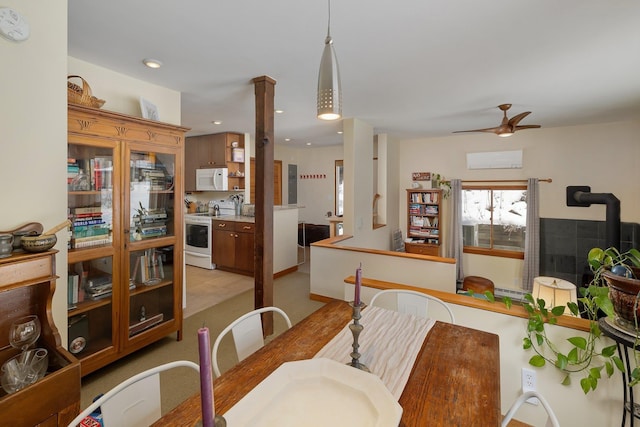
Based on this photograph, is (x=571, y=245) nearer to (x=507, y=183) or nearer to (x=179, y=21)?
(x=507, y=183)

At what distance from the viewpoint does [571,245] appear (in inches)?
191

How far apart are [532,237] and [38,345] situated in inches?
241

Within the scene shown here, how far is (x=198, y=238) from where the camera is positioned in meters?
5.33

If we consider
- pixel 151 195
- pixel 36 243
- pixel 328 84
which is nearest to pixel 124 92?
pixel 151 195

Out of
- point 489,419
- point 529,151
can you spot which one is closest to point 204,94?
point 489,419

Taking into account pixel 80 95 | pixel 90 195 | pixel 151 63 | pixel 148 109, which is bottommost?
pixel 90 195

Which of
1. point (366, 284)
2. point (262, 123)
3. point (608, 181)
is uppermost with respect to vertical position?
point (262, 123)

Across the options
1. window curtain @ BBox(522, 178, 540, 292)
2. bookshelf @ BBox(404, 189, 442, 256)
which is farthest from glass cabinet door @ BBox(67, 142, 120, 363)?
window curtain @ BBox(522, 178, 540, 292)

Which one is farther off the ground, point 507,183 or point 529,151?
point 529,151

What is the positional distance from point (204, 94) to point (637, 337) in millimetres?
3683

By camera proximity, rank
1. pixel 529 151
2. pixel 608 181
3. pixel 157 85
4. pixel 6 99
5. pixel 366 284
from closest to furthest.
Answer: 1. pixel 6 99
2. pixel 366 284
3. pixel 157 85
4. pixel 608 181
5. pixel 529 151

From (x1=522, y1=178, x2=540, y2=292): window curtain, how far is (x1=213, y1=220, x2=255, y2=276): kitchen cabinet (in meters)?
4.63

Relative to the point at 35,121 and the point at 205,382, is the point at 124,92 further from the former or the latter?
the point at 205,382

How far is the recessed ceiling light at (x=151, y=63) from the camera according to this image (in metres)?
2.35
